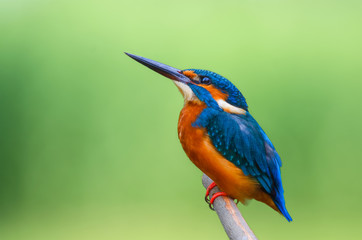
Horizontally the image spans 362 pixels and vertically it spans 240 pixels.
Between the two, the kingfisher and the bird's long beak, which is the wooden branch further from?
the bird's long beak

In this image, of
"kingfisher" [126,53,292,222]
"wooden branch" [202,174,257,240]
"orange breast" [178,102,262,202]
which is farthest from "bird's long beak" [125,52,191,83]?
"wooden branch" [202,174,257,240]

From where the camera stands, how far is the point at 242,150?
163 cm

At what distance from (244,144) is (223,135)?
0.08m

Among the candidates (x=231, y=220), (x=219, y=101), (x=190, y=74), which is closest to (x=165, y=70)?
(x=190, y=74)

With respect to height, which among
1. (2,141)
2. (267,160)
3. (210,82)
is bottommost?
(2,141)

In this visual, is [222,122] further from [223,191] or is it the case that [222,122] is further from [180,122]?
[223,191]

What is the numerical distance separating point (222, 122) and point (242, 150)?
0.12 m

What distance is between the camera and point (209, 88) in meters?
1.61

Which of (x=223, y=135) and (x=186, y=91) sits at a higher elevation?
(x=186, y=91)

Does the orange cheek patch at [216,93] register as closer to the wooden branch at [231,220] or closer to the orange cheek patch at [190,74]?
the orange cheek patch at [190,74]

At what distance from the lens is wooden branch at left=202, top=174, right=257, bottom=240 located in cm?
138

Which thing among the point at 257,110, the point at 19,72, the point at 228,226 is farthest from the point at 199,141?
the point at 19,72

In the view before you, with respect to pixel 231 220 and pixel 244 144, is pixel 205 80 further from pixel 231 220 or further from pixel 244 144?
pixel 231 220

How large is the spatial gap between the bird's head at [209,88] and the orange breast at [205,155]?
41 millimetres
